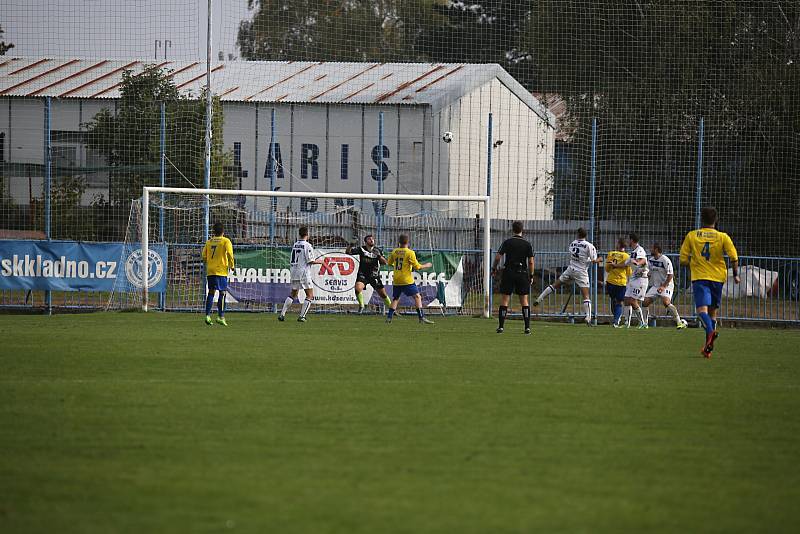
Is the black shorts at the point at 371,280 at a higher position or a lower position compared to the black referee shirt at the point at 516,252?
lower

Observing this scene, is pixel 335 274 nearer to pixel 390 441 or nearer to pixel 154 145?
pixel 154 145

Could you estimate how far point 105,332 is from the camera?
56.8 ft

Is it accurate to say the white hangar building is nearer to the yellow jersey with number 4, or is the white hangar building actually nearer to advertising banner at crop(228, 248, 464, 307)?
advertising banner at crop(228, 248, 464, 307)

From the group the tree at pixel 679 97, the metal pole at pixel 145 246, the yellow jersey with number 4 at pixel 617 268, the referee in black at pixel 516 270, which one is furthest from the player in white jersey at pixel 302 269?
the tree at pixel 679 97

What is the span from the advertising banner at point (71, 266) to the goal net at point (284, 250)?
0.55 ft

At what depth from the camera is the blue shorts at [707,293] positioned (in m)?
15.0

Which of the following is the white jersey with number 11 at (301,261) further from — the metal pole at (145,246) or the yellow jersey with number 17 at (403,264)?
the metal pole at (145,246)

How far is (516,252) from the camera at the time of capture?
62.5 ft

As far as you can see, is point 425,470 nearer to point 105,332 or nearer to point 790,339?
point 105,332

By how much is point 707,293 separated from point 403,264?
8912 mm

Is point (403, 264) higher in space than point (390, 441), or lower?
higher

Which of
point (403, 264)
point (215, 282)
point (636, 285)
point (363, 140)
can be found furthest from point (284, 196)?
point (363, 140)

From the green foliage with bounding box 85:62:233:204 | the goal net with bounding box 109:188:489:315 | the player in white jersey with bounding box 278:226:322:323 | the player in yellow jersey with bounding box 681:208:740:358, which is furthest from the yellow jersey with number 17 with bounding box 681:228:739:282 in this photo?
the green foliage with bounding box 85:62:233:204

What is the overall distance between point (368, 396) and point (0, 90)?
106 ft
